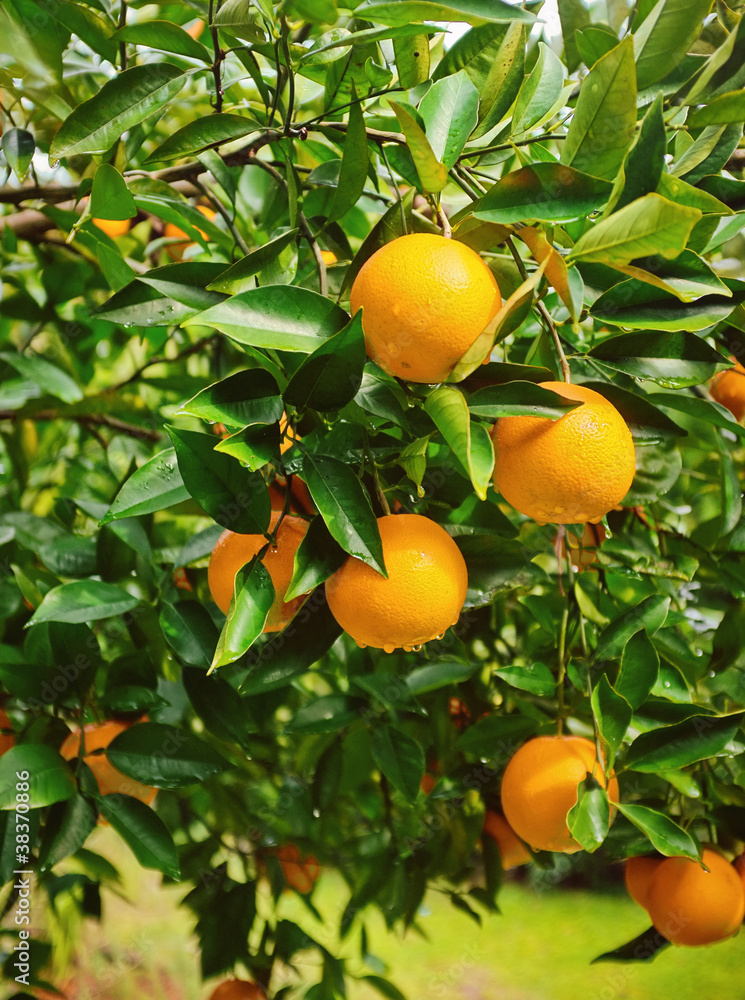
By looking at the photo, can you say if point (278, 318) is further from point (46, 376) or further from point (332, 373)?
point (46, 376)

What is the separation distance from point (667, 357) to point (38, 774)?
0.63 m

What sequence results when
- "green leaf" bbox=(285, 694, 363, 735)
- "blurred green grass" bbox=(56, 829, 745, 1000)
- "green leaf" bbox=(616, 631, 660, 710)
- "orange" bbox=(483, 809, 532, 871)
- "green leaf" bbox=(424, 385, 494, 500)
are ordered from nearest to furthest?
"green leaf" bbox=(424, 385, 494, 500), "green leaf" bbox=(616, 631, 660, 710), "green leaf" bbox=(285, 694, 363, 735), "orange" bbox=(483, 809, 532, 871), "blurred green grass" bbox=(56, 829, 745, 1000)

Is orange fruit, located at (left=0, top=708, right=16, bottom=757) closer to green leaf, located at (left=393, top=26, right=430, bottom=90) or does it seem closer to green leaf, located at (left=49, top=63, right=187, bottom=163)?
green leaf, located at (left=49, top=63, right=187, bottom=163)

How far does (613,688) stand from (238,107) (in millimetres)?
631

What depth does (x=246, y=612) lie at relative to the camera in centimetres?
45

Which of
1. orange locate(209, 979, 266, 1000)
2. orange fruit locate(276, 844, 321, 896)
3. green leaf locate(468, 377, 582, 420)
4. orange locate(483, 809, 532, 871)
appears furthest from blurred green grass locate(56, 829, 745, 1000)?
green leaf locate(468, 377, 582, 420)

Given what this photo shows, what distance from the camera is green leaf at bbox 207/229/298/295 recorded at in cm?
49

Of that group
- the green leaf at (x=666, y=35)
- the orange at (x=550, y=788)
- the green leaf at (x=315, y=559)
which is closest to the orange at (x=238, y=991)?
the orange at (x=550, y=788)

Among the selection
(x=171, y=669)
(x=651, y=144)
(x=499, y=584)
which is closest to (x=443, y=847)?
(x=171, y=669)

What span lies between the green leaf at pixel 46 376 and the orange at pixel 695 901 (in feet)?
2.85

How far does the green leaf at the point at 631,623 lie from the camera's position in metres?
0.65

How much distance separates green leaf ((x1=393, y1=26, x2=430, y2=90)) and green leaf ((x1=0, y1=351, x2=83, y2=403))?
62 centimetres

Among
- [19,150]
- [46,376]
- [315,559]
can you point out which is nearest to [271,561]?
[315,559]

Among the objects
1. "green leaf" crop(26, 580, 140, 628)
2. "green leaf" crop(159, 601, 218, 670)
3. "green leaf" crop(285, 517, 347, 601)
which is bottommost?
"green leaf" crop(159, 601, 218, 670)
